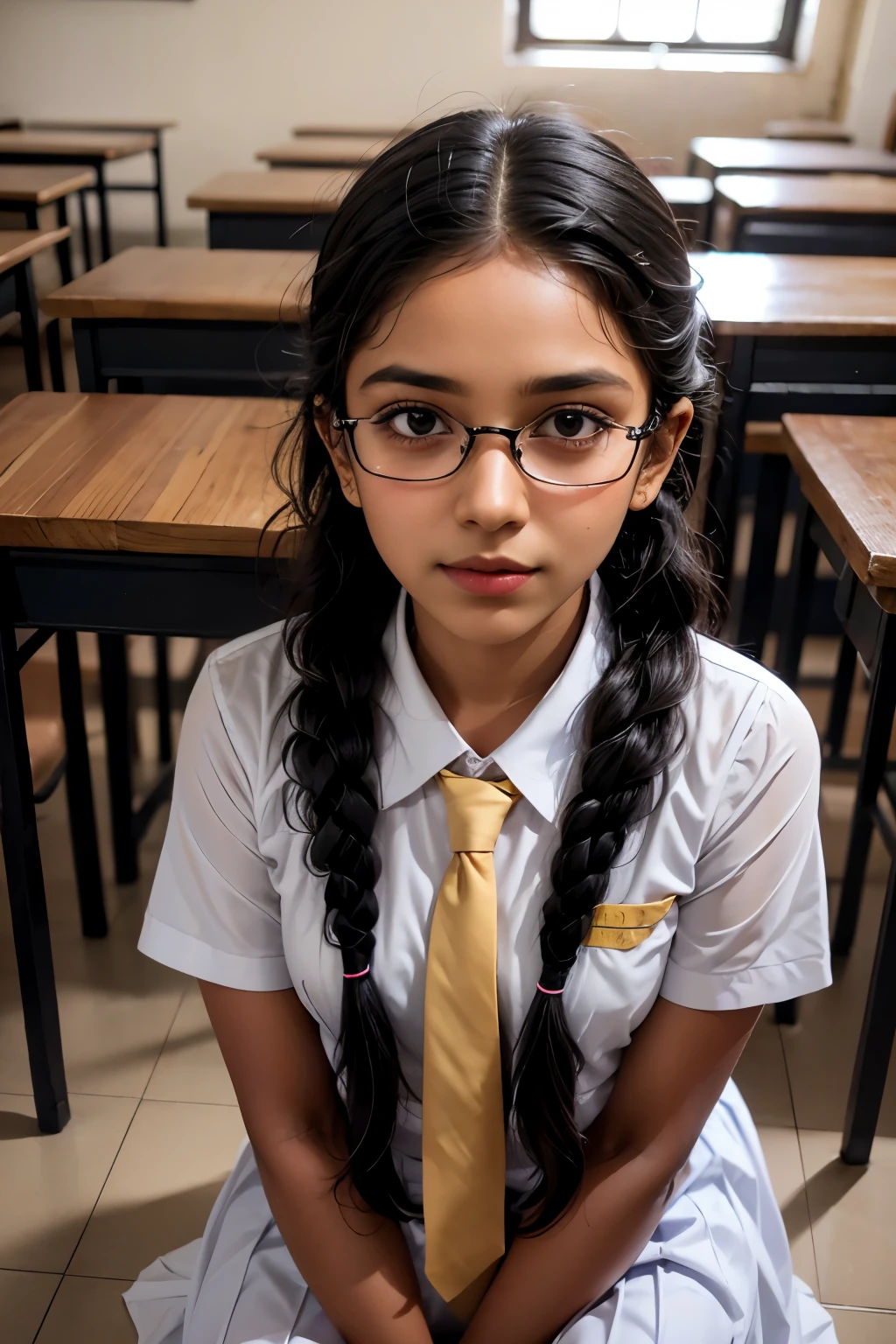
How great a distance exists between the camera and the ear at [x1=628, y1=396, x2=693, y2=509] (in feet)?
2.75

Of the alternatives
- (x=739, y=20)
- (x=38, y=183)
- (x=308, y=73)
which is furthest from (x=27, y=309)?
(x=739, y=20)

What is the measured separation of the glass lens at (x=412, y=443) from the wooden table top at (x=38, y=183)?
2557 millimetres

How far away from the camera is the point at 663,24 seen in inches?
208

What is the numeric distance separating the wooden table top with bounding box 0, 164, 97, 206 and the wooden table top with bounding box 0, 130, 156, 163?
3.16 ft

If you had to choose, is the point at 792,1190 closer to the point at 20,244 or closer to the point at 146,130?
the point at 20,244

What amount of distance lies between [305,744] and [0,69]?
223 inches

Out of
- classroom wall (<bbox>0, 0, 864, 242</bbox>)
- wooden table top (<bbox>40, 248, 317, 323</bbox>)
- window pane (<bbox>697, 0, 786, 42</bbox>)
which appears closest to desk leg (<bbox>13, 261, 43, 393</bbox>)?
wooden table top (<bbox>40, 248, 317, 323</bbox>)

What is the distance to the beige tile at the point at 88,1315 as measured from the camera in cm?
128

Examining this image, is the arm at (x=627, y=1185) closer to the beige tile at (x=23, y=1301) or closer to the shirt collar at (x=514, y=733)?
the shirt collar at (x=514, y=733)

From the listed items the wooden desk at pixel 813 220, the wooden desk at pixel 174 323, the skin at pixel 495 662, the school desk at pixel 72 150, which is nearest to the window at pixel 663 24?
the school desk at pixel 72 150

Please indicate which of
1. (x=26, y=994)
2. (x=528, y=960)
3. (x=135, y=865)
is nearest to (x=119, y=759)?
(x=135, y=865)

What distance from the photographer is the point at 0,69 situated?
5.44 m

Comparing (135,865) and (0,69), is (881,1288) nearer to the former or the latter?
(135,865)

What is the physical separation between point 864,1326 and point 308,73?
→ 212 inches
